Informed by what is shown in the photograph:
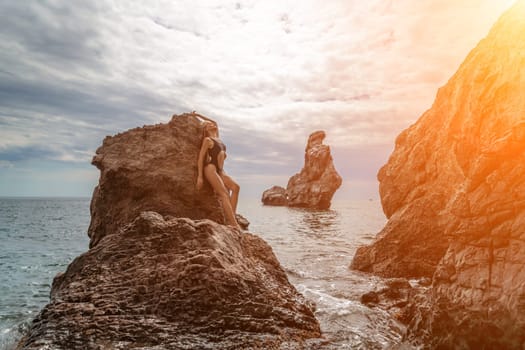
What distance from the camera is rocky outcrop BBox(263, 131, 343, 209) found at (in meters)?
80.2

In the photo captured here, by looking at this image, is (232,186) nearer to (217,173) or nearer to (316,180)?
(217,173)

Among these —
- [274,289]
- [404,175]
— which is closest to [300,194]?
[404,175]

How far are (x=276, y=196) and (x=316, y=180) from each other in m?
17.6

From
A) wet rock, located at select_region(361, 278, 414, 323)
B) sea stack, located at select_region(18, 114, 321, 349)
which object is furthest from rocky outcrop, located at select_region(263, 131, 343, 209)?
sea stack, located at select_region(18, 114, 321, 349)

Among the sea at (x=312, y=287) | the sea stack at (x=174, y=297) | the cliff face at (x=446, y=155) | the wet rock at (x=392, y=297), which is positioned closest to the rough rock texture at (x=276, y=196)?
the sea at (x=312, y=287)

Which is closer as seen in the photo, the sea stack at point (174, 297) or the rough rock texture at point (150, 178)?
the sea stack at point (174, 297)

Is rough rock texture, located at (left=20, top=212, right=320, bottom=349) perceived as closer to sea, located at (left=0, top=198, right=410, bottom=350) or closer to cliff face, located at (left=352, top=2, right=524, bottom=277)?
sea, located at (left=0, top=198, right=410, bottom=350)

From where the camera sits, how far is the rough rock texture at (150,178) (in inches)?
336

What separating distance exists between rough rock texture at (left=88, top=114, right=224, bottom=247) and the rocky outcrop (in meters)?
72.7

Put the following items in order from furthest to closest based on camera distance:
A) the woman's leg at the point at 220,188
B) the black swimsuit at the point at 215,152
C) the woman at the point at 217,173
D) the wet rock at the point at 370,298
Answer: the black swimsuit at the point at 215,152 → the woman at the point at 217,173 → the woman's leg at the point at 220,188 → the wet rock at the point at 370,298

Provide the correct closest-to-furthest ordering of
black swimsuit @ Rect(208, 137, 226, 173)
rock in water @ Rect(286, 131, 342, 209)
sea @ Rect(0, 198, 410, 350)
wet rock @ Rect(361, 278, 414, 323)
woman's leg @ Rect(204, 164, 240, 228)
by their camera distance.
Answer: sea @ Rect(0, 198, 410, 350), wet rock @ Rect(361, 278, 414, 323), woman's leg @ Rect(204, 164, 240, 228), black swimsuit @ Rect(208, 137, 226, 173), rock in water @ Rect(286, 131, 342, 209)

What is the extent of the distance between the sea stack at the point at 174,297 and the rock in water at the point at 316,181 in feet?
246

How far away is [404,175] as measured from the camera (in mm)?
12492

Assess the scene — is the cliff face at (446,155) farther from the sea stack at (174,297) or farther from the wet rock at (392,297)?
the sea stack at (174,297)
